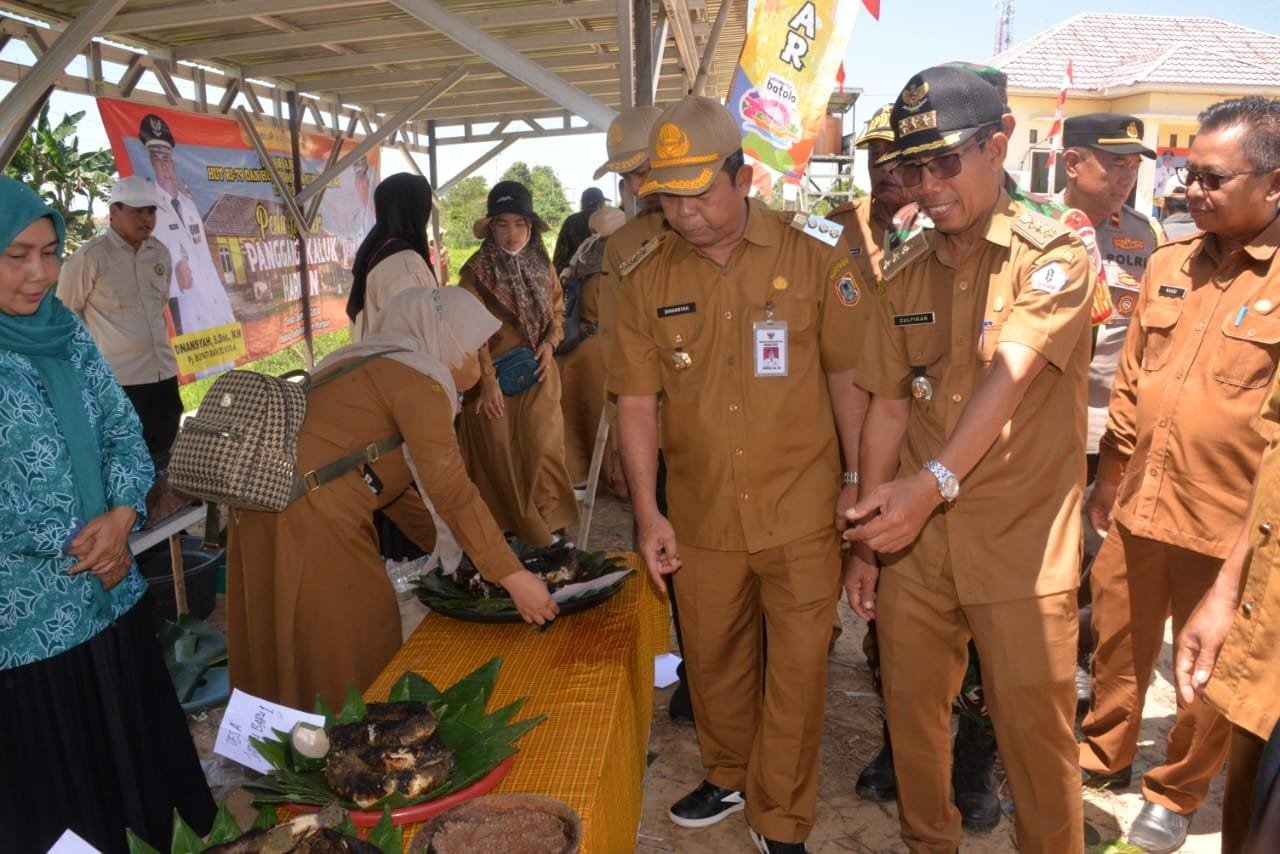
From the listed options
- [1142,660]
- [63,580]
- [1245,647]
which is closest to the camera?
[1245,647]

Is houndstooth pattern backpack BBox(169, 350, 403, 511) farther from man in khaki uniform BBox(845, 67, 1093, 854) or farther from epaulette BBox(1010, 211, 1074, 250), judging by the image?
epaulette BBox(1010, 211, 1074, 250)

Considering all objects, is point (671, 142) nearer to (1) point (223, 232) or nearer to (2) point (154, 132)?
(2) point (154, 132)

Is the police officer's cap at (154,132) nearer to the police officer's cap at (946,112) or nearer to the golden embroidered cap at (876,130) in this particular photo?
the golden embroidered cap at (876,130)

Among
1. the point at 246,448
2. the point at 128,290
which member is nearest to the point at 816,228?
the point at 246,448

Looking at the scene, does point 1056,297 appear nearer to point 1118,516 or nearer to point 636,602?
point 1118,516

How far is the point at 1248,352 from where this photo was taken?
7.85 ft

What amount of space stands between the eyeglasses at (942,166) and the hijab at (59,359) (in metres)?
1.87

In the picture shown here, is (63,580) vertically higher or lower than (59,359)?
lower

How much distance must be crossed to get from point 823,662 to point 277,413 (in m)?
1.54

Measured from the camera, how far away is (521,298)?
4.88 metres

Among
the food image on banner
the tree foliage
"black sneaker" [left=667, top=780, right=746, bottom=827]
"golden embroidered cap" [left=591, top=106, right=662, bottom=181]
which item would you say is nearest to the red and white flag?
"golden embroidered cap" [left=591, top=106, right=662, bottom=181]

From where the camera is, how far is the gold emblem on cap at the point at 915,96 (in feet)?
6.46

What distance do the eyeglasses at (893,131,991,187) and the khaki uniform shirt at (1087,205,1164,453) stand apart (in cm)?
173

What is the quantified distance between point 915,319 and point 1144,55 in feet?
92.0
